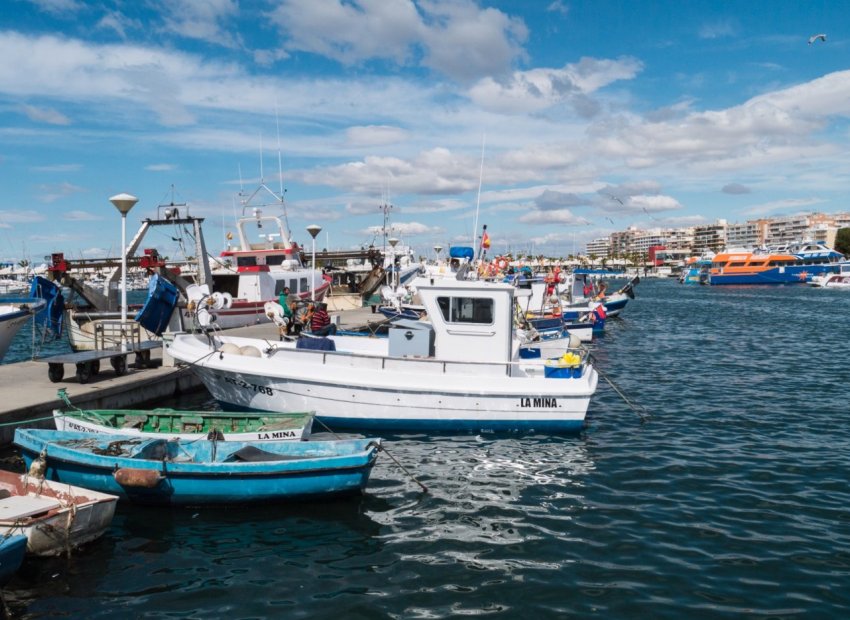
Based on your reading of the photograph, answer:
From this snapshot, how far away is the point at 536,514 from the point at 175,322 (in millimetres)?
18250

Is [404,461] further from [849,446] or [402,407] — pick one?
[849,446]

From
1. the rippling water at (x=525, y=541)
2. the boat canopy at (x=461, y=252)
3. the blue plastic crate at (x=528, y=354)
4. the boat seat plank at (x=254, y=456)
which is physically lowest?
the rippling water at (x=525, y=541)

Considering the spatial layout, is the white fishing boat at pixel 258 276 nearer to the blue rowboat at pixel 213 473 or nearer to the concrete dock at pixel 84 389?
the concrete dock at pixel 84 389

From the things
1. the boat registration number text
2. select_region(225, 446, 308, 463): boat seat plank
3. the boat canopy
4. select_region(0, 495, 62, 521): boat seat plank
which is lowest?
select_region(0, 495, 62, 521): boat seat plank

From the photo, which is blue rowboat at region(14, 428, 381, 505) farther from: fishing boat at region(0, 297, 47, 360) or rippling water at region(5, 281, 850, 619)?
fishing boat at region(0, 297, 47, 360)

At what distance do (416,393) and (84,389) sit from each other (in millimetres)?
7286

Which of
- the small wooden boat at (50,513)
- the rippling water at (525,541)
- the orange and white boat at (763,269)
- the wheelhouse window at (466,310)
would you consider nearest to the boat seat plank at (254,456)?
the rippling water at (525,541)

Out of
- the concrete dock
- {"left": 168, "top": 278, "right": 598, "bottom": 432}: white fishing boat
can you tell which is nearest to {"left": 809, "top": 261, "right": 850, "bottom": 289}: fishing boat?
{"left": 168, "top": 278, "right": 598, "bottom": 432}: white fishing boat

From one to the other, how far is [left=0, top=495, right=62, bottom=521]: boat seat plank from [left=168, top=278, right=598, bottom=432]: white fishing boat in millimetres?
5799

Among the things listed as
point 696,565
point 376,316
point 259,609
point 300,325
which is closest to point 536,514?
point 696,565

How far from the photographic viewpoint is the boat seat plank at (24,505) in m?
7.42

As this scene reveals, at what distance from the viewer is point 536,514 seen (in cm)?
932

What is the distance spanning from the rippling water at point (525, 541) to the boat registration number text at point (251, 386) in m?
3.12

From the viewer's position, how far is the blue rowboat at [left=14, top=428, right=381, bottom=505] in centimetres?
907
